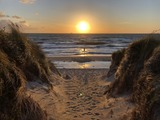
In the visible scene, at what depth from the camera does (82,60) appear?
74.0ft

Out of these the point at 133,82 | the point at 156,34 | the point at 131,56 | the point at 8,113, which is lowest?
the point at 8,113

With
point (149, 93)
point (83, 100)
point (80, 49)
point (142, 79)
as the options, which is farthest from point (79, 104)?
point (80, 49)

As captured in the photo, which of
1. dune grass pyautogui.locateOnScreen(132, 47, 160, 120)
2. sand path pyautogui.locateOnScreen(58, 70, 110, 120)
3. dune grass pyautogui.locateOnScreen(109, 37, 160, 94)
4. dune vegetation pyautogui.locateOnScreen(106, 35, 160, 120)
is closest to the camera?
dune grass pyautogui.locateOnScreen(132, 47, 160, 120)

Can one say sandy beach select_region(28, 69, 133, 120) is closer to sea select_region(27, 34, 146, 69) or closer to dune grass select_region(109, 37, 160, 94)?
dune grass select_region(109, 37, 160, 94)

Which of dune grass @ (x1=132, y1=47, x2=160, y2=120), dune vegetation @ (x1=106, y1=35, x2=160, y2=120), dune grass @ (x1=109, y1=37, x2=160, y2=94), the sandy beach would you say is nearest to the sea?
dune grass @ (x1=109, y1=37, x2=160, y2=94)

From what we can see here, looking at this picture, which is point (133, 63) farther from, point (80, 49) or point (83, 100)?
point (80, 49)

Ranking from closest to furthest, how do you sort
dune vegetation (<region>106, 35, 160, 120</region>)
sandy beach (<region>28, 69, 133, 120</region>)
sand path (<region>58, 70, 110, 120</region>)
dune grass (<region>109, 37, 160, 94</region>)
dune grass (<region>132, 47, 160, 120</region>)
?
1. dune grass (<region>132, 47, 160, 120</region>)
2. dune vegetation (<region>106, 35, 160, 120</region>)
3. sandy beach (<region>28, 69, 133, 120</region>)
4. sand path (<region>58, 70, 110, 120</region>)
5. dune grass (<region>109, 37, 160, 94</region>)

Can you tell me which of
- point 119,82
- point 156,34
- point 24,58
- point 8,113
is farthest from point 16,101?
point 156,34

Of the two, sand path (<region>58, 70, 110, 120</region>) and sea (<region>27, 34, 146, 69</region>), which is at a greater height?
sea (<region>27, 34, 146, 69</region>)

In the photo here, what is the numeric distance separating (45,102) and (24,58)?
1.51 metres

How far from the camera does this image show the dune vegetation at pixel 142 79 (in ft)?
16.7

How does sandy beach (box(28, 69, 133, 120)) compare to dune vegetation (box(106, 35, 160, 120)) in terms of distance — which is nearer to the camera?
dune vegetation (box(106, 35, 160, 120))

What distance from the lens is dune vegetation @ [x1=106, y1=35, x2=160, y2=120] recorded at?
510 cm

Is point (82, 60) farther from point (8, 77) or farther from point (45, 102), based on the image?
point (8, 77)
